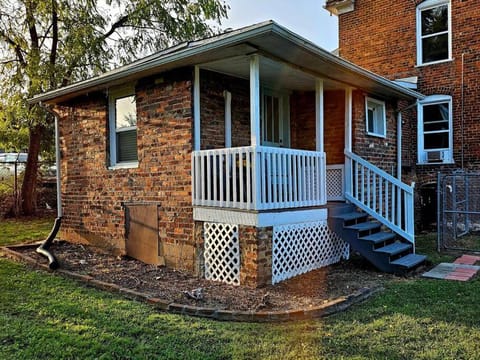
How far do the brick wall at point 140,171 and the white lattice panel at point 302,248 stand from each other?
1.33 meters

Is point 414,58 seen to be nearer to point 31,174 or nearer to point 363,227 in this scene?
point 363,227

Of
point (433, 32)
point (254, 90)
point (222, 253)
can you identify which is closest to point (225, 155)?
point (254, 90)

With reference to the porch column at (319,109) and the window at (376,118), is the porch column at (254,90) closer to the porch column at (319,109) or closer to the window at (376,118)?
the porch column at (319,109)

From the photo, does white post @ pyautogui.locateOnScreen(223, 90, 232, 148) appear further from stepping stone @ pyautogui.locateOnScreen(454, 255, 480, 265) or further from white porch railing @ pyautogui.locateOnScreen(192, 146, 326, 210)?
stepping stone @ pyautogui.locateOnScreen(454, 255, 480, 265)

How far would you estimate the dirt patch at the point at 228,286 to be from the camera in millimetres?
4887

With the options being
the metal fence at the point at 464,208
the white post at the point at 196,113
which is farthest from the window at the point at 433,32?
the white post at the point at 196,113

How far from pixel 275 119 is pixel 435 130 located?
21.3ft

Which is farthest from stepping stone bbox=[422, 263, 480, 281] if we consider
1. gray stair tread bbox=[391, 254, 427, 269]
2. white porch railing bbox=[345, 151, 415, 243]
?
white porch railing bbox=[345, 151, 415, 243]

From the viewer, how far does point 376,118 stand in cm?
921

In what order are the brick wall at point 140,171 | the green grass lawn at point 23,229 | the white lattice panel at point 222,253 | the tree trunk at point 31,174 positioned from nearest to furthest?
the white lattice panel at point 222,253 < the brick wall at point 140,171 < the green grass lawn at point 23,229 < the tree trunk at point 31,174

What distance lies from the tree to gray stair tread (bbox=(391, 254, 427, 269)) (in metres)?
11.1

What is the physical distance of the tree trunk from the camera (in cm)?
1409

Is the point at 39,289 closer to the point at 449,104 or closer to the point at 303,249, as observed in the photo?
the point at 303,249

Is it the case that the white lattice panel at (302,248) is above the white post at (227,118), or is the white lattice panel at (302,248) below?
below
